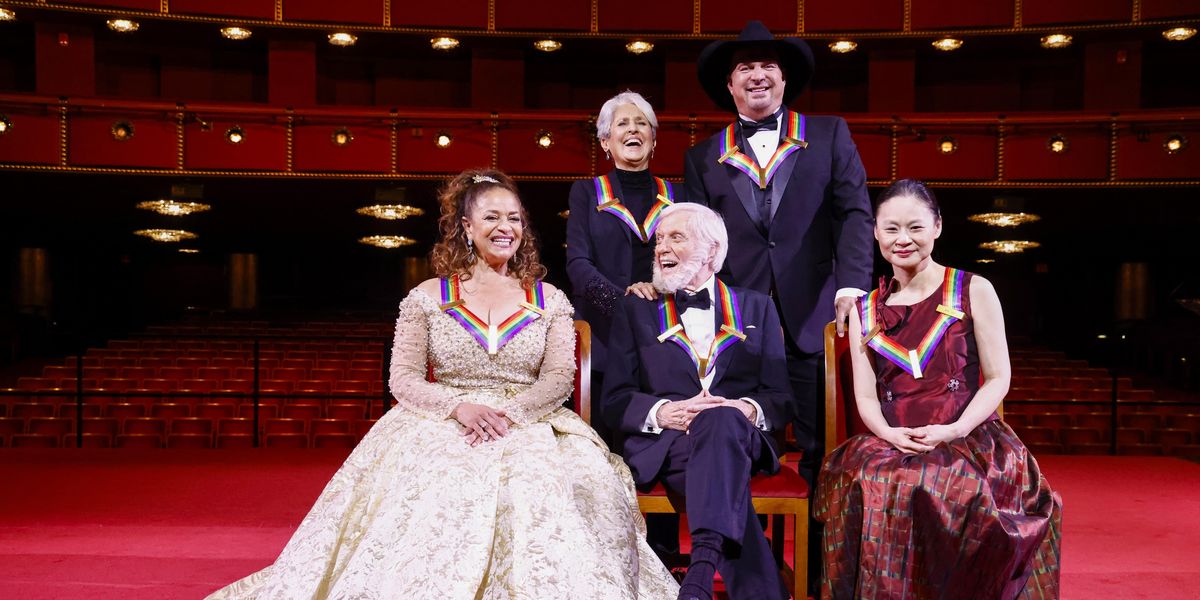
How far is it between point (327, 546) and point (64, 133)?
940 centimetres

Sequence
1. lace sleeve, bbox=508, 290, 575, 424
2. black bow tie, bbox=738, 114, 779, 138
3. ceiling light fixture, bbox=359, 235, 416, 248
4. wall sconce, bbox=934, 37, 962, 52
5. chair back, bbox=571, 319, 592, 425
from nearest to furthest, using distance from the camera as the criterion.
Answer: lace sleeve, bbox=508, 290, 575, 424 → chair back, bbox=571, 319, 592, 425 → black bow tie, bbox=738, 114, 779, 138 → wall sconce, bbox=934, 37, 962, 52 → ceiling light fixture, bbox=359, 235, 416, 248

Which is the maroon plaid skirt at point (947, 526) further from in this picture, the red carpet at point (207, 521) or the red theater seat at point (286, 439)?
the red theater seat at point (286, 439)

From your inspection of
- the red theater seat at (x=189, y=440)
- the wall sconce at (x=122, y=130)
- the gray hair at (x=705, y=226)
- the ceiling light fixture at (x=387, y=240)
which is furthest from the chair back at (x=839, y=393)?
the ceiling light fixture at (x=387, y=240)

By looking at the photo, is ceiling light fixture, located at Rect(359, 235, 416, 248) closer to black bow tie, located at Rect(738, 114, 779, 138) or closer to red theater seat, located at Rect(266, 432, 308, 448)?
red theater seat, located at Rect(266, 432, 308, 448)

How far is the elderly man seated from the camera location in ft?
7.32

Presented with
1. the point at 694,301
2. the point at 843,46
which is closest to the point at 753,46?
the point at 694,301

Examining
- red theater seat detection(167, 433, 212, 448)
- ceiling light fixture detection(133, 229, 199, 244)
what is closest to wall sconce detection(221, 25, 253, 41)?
ceiling light fixture detection(133, 229, 199, 244)

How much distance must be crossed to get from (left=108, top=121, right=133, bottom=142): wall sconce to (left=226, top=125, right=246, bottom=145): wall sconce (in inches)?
38.5

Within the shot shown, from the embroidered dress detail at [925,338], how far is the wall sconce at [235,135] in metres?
9.22

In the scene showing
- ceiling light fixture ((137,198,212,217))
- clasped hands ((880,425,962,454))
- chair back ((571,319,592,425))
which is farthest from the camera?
ceiling light fixture ((137,198,212,217))

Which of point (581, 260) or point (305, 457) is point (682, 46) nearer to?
point (305, 457)

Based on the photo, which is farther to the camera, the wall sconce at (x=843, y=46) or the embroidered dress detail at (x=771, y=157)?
the wall sconce at (x=843, y=46)

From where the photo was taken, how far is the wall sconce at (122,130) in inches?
388

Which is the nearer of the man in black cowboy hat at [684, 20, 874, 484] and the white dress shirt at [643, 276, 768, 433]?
the white dress shirt at [643, 276, 768, 433]
